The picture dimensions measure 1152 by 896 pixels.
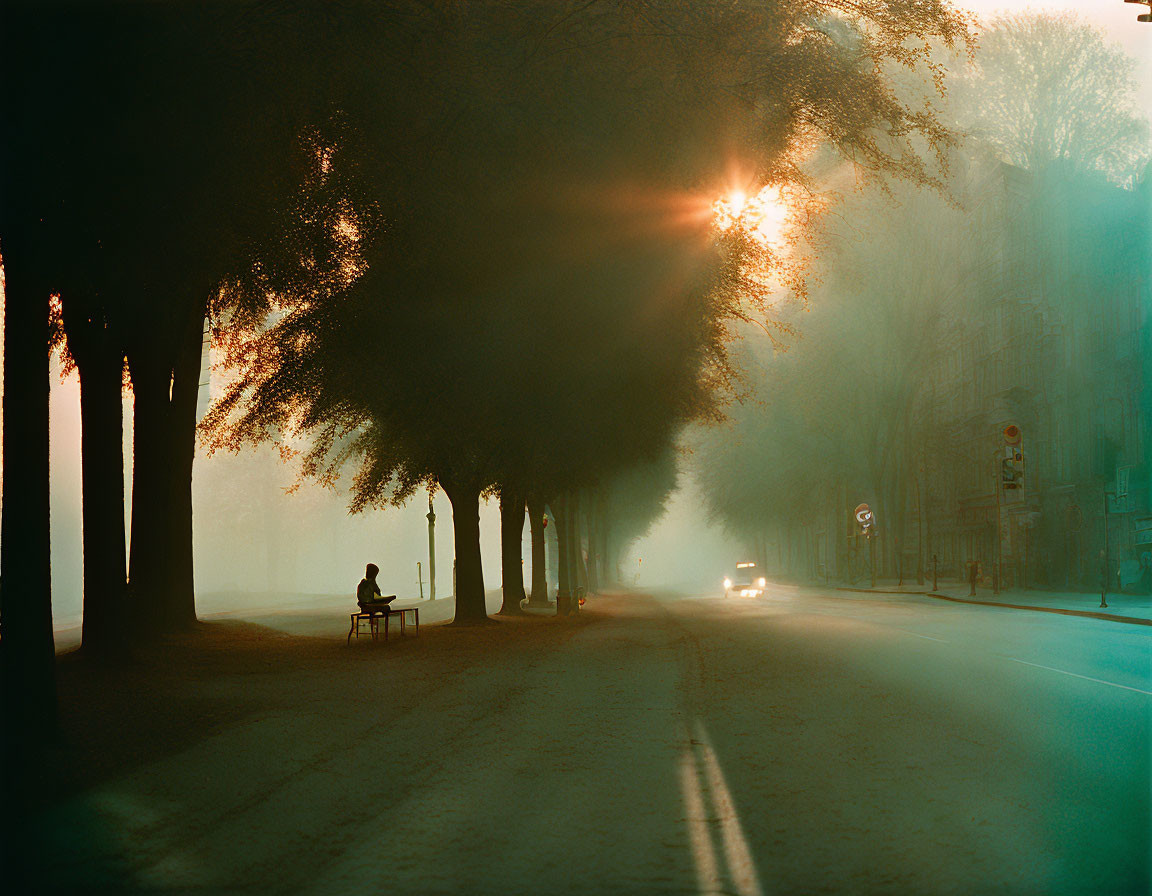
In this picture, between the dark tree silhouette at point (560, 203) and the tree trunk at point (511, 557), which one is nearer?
the dark tree silhouette at point (560, 203)

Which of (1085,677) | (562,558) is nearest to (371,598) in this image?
(1085,677)

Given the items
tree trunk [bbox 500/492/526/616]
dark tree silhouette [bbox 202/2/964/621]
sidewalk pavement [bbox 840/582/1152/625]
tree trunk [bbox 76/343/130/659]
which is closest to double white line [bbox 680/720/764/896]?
dark tree silhouette [bbox 202/2/964/621]

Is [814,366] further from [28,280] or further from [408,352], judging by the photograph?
[28,280]

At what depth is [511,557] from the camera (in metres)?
41.4

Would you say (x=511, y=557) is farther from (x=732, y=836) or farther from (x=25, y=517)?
(x=732, y=836)

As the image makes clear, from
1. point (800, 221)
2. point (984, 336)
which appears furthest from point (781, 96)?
point (984, 336)

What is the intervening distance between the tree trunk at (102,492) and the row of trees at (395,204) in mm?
41

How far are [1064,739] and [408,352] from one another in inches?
461

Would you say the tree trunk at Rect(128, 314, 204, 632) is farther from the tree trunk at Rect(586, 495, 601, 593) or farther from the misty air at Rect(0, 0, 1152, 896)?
the tree trunk at Rect(586, 495, 601, 593)

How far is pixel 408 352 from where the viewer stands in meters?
19.3

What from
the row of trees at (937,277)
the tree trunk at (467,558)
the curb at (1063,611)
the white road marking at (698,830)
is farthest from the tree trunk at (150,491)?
the row of trees at (937,277)

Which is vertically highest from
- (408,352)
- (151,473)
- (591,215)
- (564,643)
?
(591,215)

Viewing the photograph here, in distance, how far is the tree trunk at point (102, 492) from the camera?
58.9 feet

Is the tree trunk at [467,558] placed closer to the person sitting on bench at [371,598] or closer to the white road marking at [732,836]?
the person sitting on bench at [371,598]
